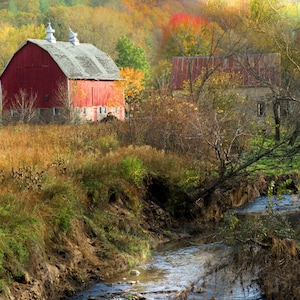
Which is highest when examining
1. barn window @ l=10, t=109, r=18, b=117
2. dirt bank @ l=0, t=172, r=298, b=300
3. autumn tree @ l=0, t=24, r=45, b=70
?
autumn tree @ l=0, t=24, r=45, b=70

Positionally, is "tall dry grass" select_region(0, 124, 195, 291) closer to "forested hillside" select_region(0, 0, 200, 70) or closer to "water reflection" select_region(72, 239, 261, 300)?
"water reflection" select_region(72, 239, 261, 300)

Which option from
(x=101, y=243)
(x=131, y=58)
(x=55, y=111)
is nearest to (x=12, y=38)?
(x=131, y=58)

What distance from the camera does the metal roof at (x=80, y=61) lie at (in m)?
43.7

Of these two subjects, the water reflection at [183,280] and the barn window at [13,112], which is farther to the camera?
the barn window at [13,112]

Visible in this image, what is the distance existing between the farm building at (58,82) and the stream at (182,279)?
2615 centimetres

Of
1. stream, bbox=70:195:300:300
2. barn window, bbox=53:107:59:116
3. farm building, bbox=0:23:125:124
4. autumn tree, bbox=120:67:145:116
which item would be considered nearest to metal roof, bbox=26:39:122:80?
farm building, bbox=0:23:125:124

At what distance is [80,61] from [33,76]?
11.0 feet

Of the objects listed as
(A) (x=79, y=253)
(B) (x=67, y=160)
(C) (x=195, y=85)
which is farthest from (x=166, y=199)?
(C) (x=195, y=85)

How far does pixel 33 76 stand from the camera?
1757 inches

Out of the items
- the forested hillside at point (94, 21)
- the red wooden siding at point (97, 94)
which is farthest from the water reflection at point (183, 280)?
the forested hillside at point (94, 21)

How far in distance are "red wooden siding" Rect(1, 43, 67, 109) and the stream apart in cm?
2847

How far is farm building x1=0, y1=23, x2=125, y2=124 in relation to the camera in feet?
141

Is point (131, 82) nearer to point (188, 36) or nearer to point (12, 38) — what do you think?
point (188, 36)

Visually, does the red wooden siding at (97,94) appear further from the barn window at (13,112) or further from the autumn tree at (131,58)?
the autumn tree at (131,58)
